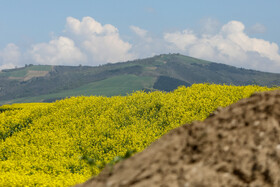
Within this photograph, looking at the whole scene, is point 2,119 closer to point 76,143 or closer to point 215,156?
point 76,143

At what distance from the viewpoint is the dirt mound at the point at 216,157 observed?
381 cm

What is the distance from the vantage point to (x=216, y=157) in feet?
13.0

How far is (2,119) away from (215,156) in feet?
64.3

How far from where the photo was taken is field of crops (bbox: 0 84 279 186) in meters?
13.3

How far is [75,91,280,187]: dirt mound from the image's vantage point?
381 centimetres

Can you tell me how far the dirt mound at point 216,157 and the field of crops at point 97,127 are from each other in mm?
8226

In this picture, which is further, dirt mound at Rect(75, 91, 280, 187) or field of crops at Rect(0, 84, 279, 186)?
field of crops at Rect(0, 84, 279, 186)

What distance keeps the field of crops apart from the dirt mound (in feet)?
27.0

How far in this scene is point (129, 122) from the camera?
15758mm

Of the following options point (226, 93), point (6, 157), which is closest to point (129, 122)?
point (226, 93)

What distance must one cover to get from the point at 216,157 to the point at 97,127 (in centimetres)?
1196

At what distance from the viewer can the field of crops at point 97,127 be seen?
13.3m

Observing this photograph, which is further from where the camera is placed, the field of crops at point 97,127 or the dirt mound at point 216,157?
the field of crops at point 97,127

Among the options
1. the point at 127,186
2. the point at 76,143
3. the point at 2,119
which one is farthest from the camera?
the point at 2,119
